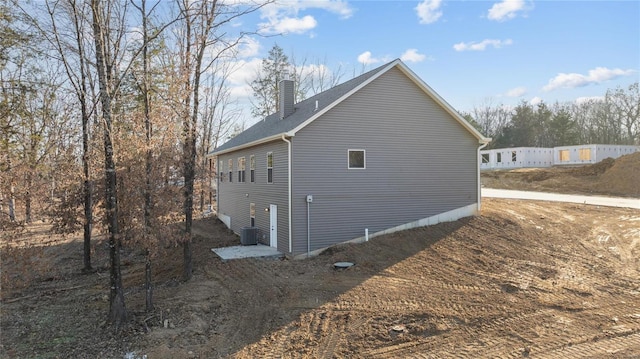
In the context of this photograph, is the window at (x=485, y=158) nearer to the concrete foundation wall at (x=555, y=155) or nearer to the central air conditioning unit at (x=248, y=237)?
the concrete foundation wall at (x=555, y=155)

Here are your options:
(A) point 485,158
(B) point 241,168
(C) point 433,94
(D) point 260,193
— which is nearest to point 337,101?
(C) point 433,94

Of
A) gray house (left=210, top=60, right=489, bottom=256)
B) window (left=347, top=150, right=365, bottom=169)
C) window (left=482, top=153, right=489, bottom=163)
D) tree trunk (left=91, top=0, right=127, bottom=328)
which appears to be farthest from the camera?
window (left=482, top=153, right=489, bottom=163)

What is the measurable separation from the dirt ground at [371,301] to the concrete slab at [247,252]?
50cm

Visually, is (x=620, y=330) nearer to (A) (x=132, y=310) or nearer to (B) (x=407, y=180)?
(B) (x=407, y=180)

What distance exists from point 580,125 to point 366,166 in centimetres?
5026

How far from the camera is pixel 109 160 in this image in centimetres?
781

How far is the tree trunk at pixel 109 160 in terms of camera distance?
25.1ft

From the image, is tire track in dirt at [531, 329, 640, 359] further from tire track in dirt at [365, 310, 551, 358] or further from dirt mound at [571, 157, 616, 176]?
dirt mound at [571, 157, 616, 176]

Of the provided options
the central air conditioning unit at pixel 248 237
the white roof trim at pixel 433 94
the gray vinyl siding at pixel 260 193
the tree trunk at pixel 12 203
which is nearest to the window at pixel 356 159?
the gray vinyl siding at pixel 260 193

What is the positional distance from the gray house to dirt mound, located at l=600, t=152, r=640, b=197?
15.9 meters

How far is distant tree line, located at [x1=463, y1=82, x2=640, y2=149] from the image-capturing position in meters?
46.3

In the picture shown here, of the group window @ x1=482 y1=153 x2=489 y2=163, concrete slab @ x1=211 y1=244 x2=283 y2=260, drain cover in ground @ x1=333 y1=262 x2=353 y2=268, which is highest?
window @ x1=482 y1=153 x2=489 y2=163

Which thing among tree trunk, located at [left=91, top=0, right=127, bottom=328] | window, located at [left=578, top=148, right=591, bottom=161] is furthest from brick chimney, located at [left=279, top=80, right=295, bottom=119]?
window, located at [left=578, top=148, right=591, bottom=161]

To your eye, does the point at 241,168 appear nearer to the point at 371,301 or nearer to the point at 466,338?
the point at 371,301
